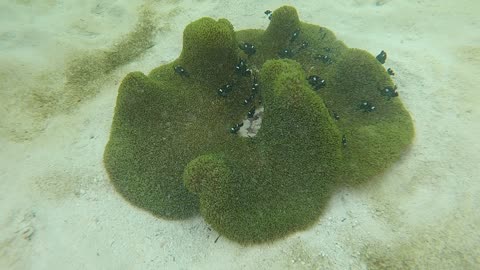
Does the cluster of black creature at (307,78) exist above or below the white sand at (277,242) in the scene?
above

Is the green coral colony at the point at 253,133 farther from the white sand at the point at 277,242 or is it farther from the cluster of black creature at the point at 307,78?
the white sand at the point at 277,242

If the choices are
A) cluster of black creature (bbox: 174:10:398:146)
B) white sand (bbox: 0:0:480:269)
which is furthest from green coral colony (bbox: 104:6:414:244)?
white sand (bbox: 0:0:480:269)

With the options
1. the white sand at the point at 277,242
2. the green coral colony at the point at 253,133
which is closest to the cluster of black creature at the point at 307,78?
the green coral colony at the point at 253,133

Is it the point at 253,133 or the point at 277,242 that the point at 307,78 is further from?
the point at 277,242

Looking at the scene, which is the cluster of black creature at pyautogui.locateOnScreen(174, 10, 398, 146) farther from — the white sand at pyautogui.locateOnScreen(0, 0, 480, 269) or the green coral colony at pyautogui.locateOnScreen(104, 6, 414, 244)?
the white sand at pyautogui.locateOnScreen(0, 0, 480, 269)

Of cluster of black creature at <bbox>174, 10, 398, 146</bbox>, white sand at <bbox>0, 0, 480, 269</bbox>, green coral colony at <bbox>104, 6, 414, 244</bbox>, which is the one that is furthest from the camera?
cluster of black creature at <bbox>174, 10, 398, 146</bbox>
